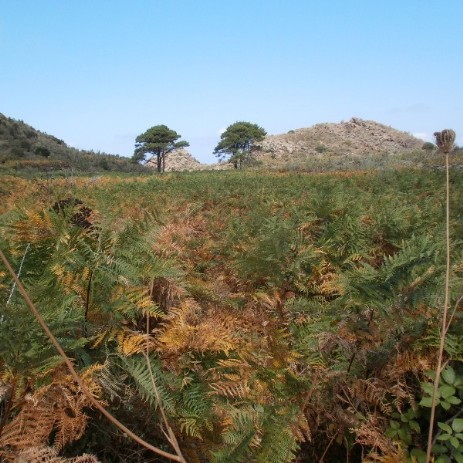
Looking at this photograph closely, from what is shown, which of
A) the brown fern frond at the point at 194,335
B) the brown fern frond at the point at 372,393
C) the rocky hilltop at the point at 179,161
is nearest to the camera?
the brown fern frond at the point at 372,393

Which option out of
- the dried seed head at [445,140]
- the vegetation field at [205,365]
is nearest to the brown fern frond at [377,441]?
the vegetation field at [205,365]

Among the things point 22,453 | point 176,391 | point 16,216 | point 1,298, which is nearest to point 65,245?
point 1,298

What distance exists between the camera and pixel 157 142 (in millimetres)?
55469

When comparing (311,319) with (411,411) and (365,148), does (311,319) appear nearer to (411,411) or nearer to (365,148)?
(411,411)

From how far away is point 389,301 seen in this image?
80.4 inches

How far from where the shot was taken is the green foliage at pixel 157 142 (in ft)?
180

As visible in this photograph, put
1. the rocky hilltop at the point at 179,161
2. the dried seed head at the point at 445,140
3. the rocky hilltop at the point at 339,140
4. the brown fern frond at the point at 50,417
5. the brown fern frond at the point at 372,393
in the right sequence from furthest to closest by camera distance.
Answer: the rocky hilltop at the point at 179,161 → the rocky hilltop at the point at 339,140 → the brown fern frond at the point at 372,393 → the brown fern frond at the point at 50,417 → the dried seed head at the point at 445,140

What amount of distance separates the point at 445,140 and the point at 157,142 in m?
56.5

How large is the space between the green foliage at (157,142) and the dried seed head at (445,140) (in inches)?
2147

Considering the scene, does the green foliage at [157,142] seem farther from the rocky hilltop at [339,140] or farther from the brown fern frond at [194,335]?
the brown fern frond at [194,335]

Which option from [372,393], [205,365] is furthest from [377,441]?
[205,365]

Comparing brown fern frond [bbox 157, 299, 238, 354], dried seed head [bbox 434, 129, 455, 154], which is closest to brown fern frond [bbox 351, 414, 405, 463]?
brown fern frond [bbox 157, 299, 238, 354]

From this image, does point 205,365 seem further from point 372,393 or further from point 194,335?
point 372,393

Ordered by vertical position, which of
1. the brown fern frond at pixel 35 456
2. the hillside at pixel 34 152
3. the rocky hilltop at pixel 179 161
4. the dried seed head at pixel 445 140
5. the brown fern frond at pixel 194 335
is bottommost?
the brown fern frond at pixel 35 456
